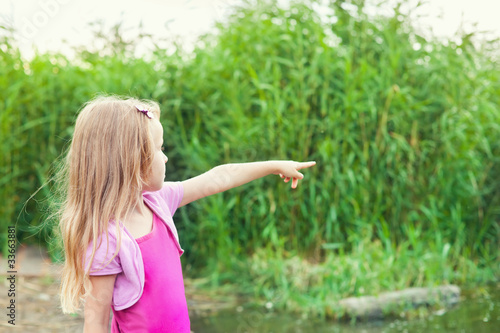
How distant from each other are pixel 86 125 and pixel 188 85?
9.87ft

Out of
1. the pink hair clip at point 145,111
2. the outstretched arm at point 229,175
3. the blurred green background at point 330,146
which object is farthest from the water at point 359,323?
the pink hair clip at point 145,111

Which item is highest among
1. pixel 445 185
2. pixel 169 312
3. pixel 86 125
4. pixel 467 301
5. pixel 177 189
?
pixel 86 125

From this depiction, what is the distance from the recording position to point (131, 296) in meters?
1.63

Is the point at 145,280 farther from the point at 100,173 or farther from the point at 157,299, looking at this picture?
the point at 100,173

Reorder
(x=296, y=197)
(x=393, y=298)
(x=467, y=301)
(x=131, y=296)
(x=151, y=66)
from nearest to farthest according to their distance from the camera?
1. (x=131, y=296)
2. (x=393, y=298)
3. (x=467, y=301)
4. (x=296, y=197)
5. (x=151, y=66)

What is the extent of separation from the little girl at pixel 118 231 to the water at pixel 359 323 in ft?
6.08

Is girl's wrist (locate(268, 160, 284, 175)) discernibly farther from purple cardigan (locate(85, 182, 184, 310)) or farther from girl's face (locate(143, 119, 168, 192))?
purple cardigan (locate(85, 182, 184, 310))

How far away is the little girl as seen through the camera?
5.28ft

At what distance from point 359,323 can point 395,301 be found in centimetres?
28

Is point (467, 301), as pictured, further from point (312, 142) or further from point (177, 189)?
point (177, 189)

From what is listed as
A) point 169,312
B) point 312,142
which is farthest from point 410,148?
point 169,312

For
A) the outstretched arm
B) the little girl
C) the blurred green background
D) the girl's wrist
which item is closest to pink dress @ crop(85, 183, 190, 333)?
the little girl

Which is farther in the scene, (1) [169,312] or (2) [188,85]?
(2) [188,85]

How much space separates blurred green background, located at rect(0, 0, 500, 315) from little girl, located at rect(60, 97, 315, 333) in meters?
2.23
